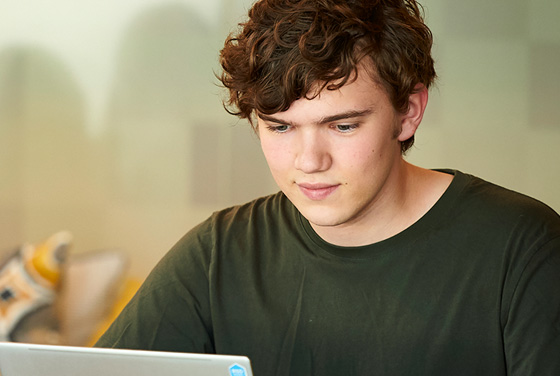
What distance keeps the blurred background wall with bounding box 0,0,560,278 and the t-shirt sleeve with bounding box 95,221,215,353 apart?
118cm

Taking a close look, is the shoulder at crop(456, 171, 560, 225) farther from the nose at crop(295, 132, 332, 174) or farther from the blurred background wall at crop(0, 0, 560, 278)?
the blurred background wall at crop(0, 0, 560, 278)

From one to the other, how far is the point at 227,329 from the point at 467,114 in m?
1.49

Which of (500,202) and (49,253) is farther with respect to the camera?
(49,253)

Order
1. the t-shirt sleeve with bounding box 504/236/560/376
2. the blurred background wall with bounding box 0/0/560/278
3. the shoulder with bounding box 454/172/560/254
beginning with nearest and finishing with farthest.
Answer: the t-shirt sleeve with bounding box 504/236/560/376 → the shoulder with bounding box 454/172/560/254 → the blurred background wall with bounding box 0/0/560/278

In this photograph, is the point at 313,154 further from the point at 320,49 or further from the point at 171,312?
the point at 171,312

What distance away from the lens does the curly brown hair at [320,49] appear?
1.38 meters

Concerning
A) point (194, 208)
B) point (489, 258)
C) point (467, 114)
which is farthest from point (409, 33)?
point (194, 208)

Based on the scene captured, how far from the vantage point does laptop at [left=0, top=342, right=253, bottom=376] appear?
3.15 feet

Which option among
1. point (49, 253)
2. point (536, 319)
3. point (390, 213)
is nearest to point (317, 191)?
point (390, 213)

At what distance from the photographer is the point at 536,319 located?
1340 mm

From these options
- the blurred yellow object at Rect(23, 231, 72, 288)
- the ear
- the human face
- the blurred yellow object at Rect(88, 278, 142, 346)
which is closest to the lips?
the human face

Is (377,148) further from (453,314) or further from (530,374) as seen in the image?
(530,374)

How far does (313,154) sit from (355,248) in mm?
245

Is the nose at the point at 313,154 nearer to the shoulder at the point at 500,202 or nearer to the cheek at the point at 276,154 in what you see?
the cheek at the point at 276,154
